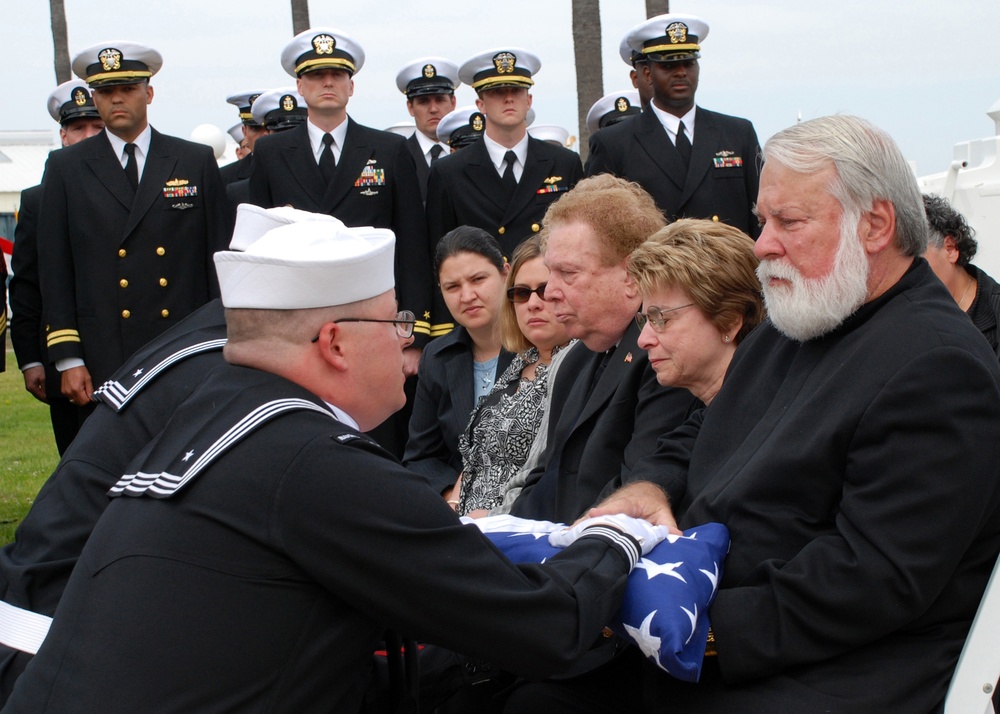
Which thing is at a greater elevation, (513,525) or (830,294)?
(830,294)

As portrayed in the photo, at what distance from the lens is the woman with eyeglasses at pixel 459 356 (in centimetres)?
505

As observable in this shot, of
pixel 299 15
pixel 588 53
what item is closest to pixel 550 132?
pixel 588 53

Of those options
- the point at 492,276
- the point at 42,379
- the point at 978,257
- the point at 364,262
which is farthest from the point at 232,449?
the point at 42,379

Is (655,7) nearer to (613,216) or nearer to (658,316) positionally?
(613,216)

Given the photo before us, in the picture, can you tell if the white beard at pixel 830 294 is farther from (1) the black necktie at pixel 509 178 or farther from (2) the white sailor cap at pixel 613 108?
(2) the white sailor cap at pixel 613 108

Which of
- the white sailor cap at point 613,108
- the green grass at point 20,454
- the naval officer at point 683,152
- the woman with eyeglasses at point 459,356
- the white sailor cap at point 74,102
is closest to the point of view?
the woman with eyeglasses at point 459,356

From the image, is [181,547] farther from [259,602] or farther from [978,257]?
[978,257]

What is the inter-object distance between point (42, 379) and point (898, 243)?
5832mm

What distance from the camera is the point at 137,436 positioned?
2.96 m

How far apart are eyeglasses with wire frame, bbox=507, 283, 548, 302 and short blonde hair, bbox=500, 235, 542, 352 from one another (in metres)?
0.03

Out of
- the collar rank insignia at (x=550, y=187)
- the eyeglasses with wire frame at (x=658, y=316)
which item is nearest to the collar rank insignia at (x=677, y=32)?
the collar rank insignia at (x=550, y=187)

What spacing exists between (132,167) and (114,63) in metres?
0.56

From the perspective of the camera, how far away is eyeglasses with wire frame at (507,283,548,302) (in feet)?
14.6

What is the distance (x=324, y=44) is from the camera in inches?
261
